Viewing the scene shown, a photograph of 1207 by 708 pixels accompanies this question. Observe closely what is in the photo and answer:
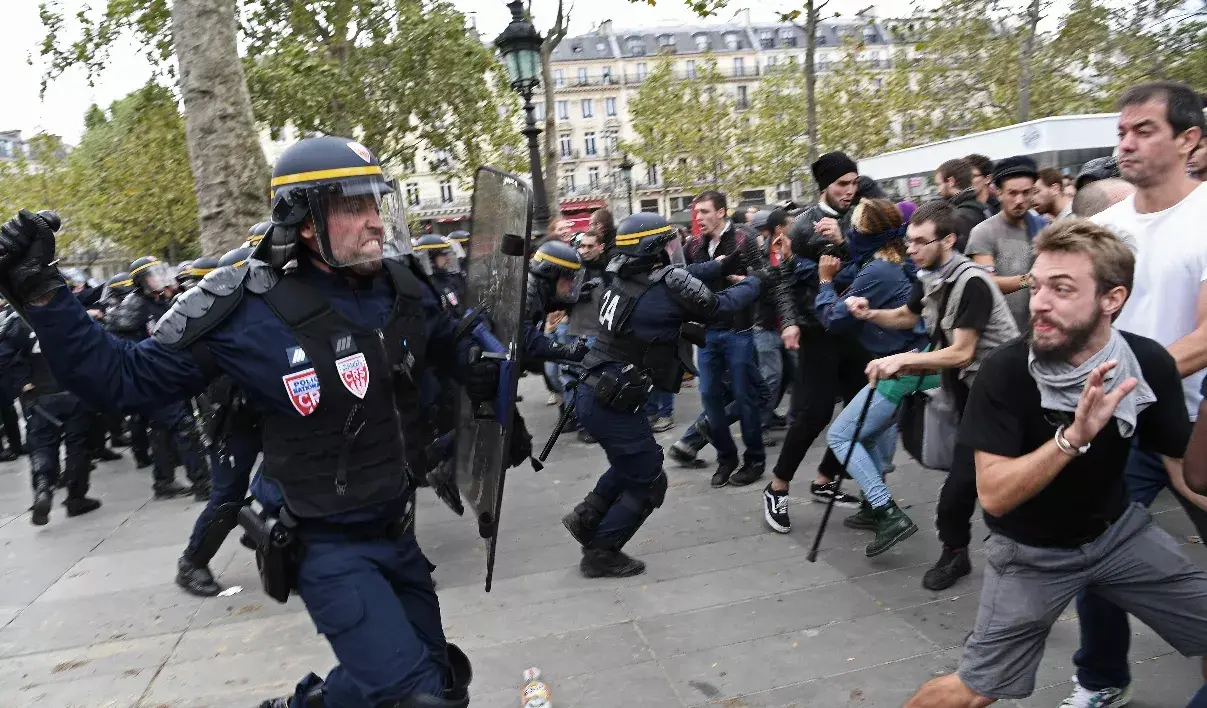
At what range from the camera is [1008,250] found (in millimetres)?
4973

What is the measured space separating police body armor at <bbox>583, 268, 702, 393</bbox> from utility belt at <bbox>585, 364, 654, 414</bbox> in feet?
0.47

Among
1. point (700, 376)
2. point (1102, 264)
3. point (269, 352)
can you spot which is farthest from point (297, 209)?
point (700, 376)

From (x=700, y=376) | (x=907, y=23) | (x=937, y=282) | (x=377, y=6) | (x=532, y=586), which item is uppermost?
(x=377, y=6)

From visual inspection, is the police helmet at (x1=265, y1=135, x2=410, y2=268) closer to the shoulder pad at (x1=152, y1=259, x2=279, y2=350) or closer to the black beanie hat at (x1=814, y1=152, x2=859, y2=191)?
the shoulder pad at (x1=152, y1=259, x2=279, y2=350)

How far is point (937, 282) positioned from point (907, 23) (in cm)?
2285

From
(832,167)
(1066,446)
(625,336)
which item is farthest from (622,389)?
(1066,446)

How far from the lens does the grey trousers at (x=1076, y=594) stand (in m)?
2.35

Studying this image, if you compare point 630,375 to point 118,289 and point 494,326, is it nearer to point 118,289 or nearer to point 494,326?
point 494,326

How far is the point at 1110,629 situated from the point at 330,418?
256 centimetres

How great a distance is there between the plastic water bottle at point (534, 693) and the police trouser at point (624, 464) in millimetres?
1189

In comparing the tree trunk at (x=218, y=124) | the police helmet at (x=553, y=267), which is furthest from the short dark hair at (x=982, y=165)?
the tree trunk at (x=218, y=124)

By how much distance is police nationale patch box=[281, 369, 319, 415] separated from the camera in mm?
2473

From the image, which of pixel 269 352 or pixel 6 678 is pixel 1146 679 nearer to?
pixel 269 352

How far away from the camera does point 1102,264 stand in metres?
2.26
